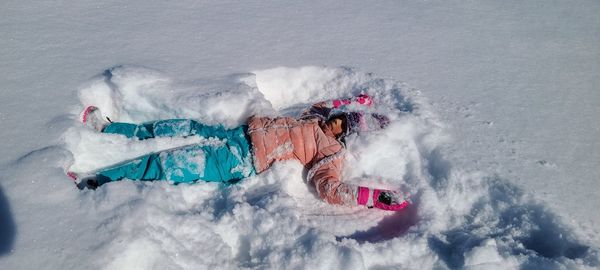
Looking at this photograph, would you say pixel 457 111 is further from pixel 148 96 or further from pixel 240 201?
pixel 148 96

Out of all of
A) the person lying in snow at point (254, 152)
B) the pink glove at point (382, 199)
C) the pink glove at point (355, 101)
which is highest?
the pink glove at point (355, 101)

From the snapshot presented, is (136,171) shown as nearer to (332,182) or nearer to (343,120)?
(332,182)

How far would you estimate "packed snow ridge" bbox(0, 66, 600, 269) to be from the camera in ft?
7.32

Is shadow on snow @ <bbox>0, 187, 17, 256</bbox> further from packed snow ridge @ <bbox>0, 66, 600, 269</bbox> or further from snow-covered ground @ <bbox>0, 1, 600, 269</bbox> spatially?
packed snow ridge @ <bbox>0, 66, 600, 269</bbox>

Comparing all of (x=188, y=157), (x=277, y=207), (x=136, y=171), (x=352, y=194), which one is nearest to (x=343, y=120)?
(x=352, y=194)

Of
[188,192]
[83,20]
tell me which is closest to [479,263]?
[188,192]

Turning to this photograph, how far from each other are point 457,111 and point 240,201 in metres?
1.91

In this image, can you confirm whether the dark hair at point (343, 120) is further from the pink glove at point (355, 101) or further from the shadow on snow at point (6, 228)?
the shadow on snow at point (6, 228)

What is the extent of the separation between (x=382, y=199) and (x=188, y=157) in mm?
1343

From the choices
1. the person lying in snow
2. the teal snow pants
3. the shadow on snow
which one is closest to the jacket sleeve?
the person lying in snow

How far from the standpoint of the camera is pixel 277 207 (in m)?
2.63

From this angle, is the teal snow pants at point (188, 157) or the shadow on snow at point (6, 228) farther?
the teal snow pants at point (188, 157)

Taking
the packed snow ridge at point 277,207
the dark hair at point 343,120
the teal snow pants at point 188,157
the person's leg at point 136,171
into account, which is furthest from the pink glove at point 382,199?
the person's leg at point 136,171

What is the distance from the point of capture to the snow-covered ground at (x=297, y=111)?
2281 mm
